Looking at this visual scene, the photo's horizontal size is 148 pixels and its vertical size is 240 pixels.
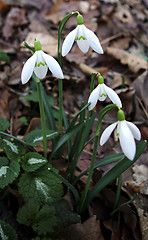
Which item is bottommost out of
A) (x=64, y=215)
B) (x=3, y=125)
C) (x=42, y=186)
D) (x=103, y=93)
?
(x=64, y=215)

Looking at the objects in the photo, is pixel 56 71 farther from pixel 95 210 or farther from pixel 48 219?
pixel 95 210

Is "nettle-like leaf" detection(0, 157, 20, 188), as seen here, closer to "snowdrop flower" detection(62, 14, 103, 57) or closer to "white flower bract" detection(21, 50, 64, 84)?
"white flower bract" detection(21, 50, 64, 84)

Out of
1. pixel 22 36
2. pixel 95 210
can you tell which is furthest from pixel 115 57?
pixel 95 210

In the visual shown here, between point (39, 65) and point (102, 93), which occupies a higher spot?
point (39, 65)

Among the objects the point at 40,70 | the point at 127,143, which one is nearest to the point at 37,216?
the point at 127,143

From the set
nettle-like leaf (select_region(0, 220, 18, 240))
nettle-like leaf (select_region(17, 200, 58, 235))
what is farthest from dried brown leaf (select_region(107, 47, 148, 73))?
nettle-like leaf (select_region(0, 220, 18, 240))

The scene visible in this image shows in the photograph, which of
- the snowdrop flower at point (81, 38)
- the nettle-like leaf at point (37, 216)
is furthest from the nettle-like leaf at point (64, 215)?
the snowdrop flower at point (81, 38)

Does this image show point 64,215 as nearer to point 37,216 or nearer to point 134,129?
point 37,216
